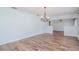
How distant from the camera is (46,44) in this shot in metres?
2.75

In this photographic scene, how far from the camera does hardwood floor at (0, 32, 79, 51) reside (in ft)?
8.75

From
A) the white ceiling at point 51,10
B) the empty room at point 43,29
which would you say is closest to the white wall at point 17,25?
the empty room at point 43,29

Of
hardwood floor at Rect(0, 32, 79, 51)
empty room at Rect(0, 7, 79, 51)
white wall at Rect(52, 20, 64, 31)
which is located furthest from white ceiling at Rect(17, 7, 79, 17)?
hardwood floor at Rect(0, 32, 79, 51)

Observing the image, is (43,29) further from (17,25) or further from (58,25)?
Answer: (17,25)

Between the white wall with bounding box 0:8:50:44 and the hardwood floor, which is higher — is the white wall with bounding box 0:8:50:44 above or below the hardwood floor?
above

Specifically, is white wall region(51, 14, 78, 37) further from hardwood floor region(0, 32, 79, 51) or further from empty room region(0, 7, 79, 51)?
hardwood floor region(0, 32, 79, 51)

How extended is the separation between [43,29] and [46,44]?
0.44 m

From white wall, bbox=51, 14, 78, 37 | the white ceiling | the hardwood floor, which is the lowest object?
the hardwood floor

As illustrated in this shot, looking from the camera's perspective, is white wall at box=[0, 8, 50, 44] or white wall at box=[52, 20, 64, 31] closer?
white wall at box=[0, 8, 50, 44]

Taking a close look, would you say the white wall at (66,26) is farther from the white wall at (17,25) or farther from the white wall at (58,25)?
the white wall at (17,25)

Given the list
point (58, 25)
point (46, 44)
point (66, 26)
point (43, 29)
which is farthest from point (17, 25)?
A: point (66, 26)

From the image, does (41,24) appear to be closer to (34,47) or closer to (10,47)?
(34,47)
